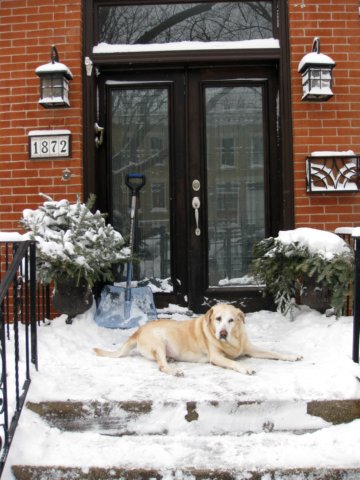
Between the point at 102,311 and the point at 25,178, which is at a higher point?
the point at 25,178

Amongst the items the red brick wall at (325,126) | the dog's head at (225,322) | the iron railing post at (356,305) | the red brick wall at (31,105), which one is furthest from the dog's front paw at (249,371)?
the red brick wall at (31,105)

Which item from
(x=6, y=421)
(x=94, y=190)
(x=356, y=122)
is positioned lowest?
(x=6, y=421)

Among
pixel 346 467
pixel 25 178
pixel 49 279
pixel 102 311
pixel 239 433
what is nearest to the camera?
pixel 346 467

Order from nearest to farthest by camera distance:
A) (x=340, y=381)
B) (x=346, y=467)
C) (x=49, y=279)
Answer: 1. (x=346, y=467)
2. (x=340, y=381)
3. (x=49, y=279)

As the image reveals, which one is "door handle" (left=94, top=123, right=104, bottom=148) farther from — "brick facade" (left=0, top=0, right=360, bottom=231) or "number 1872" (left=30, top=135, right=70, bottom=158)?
"number 1872" (left=30, top=135, right=70, bottom=158)

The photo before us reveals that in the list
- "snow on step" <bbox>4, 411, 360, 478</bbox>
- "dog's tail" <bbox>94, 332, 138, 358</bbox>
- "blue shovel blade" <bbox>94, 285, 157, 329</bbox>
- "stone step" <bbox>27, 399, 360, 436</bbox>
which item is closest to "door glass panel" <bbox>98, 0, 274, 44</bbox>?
"blue shovel blade" <bbox>94, 285, 157, 329</bbox>

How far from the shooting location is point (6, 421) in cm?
264

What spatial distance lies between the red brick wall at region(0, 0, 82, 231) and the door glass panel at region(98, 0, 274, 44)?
36 centimetres

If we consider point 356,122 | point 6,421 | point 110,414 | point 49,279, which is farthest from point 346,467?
point 356,122

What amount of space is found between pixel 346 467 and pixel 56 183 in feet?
12.0

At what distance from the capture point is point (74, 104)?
5.12 metres

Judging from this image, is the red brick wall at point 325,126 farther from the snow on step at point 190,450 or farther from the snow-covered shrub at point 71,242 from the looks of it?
the snow on step at point 190,450

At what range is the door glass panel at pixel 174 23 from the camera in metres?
5.31

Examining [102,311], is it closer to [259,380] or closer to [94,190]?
[94,190]
